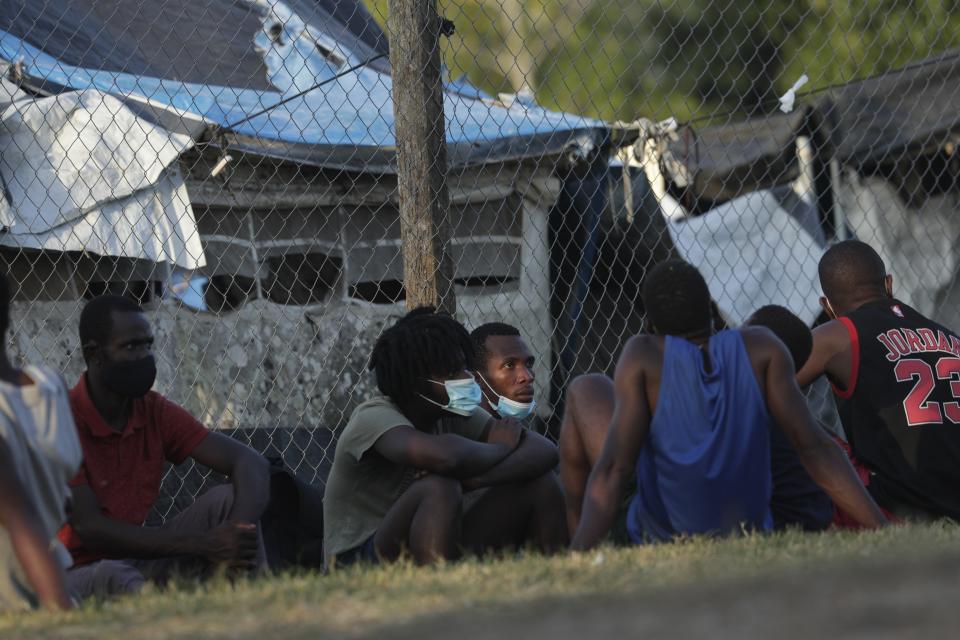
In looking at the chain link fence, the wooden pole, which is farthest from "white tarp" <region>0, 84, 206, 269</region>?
the wooden pole

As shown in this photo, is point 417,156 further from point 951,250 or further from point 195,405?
point 951,250

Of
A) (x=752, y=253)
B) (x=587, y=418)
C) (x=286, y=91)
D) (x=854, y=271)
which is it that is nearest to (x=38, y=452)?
(x=587, y=418)

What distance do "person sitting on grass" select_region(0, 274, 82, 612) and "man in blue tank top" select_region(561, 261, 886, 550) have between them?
1.58 meters

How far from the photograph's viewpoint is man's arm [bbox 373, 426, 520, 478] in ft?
15.8

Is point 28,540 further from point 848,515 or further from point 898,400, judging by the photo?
point 898,400

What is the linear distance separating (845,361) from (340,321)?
10.1 ft

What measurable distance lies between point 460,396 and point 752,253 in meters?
4.14

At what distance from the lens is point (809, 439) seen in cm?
440

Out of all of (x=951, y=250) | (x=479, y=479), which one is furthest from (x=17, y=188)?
(x=951, y=250)

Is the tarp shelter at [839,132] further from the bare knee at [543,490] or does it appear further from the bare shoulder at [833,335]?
the bare knee at [543,490]

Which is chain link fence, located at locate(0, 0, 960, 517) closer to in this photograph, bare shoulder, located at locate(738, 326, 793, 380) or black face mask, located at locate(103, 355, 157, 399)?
black face mask, located at locate(103, 355, 157, 399)

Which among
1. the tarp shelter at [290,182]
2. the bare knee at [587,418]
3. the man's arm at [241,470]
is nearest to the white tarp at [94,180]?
the tarp shelter at [290,182]

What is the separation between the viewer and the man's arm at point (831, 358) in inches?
209

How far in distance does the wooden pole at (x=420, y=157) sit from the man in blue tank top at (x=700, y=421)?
65.5 inches
